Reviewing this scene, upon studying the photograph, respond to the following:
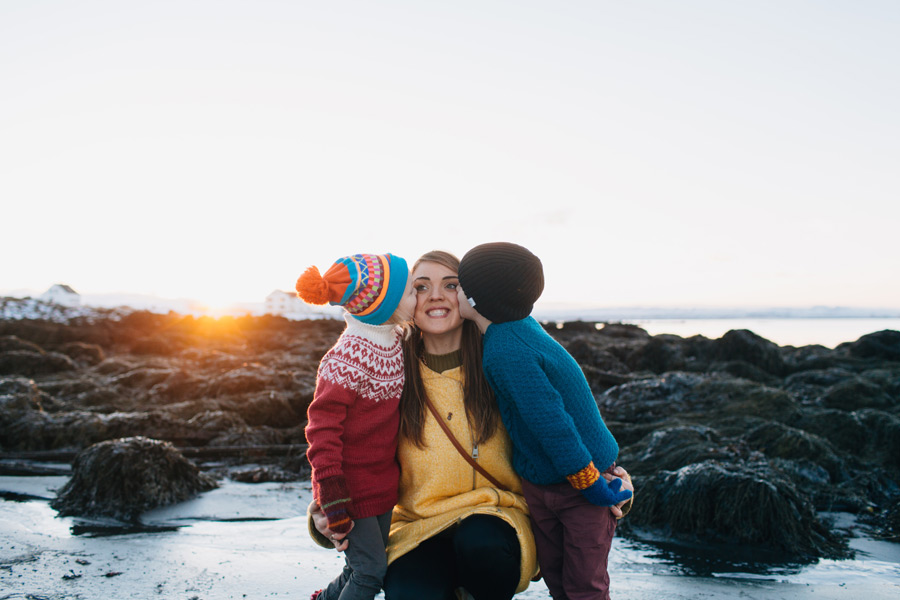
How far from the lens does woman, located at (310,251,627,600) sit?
227 cm

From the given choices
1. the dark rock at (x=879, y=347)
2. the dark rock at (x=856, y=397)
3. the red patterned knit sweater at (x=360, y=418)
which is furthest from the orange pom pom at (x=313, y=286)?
the dark rock at (x=879, y=347)

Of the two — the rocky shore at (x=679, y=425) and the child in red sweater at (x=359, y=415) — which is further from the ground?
the child in red sweater at (x=359, y=415)

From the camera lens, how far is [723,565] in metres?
3.32

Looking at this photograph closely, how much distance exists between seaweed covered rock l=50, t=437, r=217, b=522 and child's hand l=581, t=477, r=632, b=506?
3224mm

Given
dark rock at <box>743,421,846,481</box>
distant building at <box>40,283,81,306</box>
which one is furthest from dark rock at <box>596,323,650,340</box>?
distant building at <box>40,283,81,306</box>

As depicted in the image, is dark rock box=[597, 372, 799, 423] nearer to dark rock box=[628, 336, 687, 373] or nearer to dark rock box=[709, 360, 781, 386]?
dark rock box=[709, 360, 781, 386]

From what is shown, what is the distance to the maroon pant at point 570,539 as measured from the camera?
2.22m

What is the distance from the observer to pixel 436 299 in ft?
8.31

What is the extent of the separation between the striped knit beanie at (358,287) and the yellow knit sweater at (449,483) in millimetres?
403

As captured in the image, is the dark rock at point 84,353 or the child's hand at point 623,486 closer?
the child's hand at point 623,486

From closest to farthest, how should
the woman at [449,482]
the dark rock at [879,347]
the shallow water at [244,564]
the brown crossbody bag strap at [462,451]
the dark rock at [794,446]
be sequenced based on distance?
1. the woman at [449,482]
2. the brown crossbody bag strap at [462,451]
3. the shallow water at [244,564]
4. the dark rock at [794,446]
5. the dark rock at [879,347]

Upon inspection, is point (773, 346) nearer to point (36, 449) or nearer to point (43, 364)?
point (36, 449)

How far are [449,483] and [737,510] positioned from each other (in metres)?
2.31

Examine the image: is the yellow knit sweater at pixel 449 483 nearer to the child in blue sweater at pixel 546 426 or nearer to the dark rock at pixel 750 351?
the child in blue sweater at pixel 546 426
